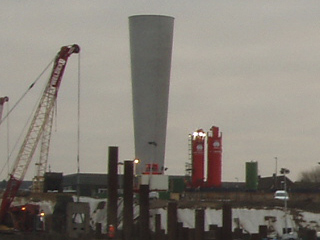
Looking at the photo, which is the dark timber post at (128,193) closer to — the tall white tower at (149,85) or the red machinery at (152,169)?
the red machinery at (152,169)

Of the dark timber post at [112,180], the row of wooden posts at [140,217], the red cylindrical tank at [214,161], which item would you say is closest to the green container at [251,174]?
the red cylindrical tank at [214,161]

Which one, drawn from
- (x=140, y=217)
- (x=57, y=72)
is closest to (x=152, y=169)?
(x=57, y=72)

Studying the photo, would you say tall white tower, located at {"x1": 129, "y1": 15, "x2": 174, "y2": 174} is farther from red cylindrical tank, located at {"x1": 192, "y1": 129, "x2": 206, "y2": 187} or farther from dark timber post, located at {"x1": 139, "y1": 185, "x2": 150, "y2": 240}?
dark timber post, located at {"x1": 139, "y1": 185, "x2": 150, "y2": 240}

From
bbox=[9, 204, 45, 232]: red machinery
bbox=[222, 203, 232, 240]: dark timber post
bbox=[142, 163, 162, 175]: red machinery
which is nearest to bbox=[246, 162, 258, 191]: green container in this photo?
bbox=[142, 163, 162, 175]: red machinery

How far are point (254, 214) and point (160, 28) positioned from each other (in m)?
24.5

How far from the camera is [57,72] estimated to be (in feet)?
272

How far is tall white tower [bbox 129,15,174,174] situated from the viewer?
318ft

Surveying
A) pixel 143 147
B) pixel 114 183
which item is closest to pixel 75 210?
pixel 114 183

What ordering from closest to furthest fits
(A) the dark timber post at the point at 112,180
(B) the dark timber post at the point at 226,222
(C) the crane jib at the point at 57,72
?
(B) the dark timber post at the point at 226,222 → (A) the dark timber post at the point at 112,180 → (C) the crane jib at the point at 57,72

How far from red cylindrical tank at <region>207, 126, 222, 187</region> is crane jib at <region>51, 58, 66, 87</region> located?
26.8m

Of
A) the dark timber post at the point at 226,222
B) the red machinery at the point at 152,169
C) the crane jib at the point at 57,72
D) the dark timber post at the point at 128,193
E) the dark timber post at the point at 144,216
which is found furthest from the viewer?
the red machinery at the point at 152,169

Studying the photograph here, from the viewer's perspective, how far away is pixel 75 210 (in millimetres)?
66750

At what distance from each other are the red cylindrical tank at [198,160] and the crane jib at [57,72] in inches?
1038

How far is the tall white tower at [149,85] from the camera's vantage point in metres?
96.8
